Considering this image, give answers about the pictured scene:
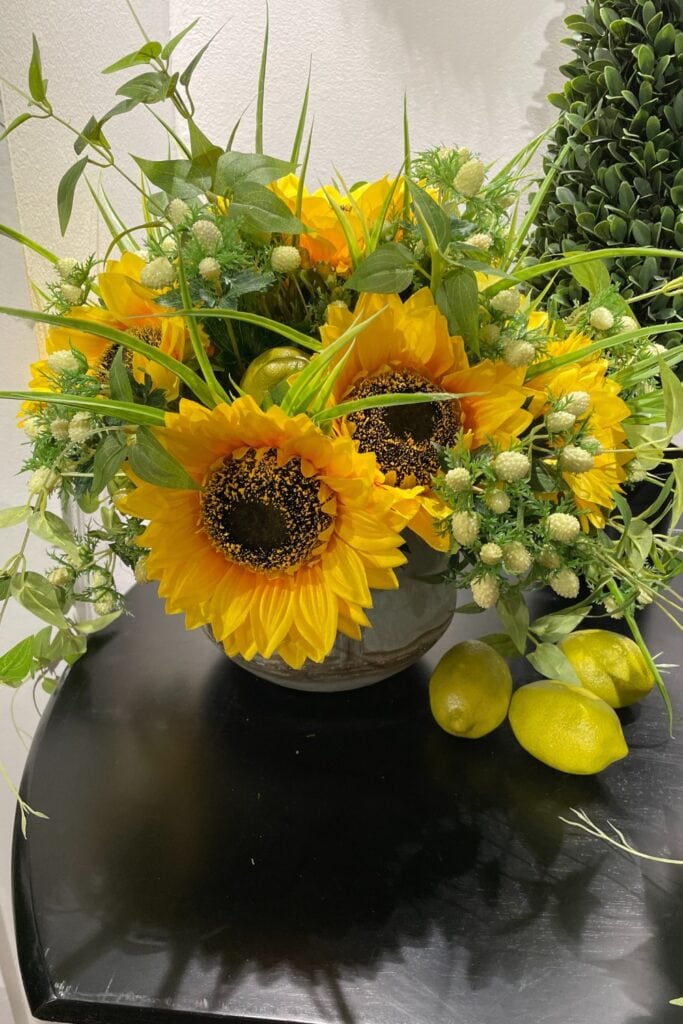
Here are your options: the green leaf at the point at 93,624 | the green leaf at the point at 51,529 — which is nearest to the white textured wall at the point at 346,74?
the green leaf at the point at 93,624

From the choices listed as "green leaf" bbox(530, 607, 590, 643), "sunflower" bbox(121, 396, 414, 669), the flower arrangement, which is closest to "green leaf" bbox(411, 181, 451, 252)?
the flower arrangement

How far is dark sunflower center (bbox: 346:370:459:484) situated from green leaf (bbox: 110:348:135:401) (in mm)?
110

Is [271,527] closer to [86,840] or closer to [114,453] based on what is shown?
[114,453]

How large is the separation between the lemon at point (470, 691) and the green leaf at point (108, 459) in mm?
263

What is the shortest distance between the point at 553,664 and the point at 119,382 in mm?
297

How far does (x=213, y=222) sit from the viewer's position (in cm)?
39

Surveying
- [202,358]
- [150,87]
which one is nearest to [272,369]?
[202,358]

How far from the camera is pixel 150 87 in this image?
0.39 metres

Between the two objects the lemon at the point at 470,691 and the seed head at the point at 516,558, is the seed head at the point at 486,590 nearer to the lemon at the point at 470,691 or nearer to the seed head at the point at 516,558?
the seed head at the point at 516,558

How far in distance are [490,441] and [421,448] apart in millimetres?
35

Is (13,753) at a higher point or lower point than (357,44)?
lower

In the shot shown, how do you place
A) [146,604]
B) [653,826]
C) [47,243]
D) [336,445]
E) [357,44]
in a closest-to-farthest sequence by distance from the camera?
[336,445] → [653,826] → [146,604] → [47,243] → [357,44]

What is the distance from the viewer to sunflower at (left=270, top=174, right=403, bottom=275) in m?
0.43

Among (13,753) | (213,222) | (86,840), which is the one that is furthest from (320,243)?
(13,753)
